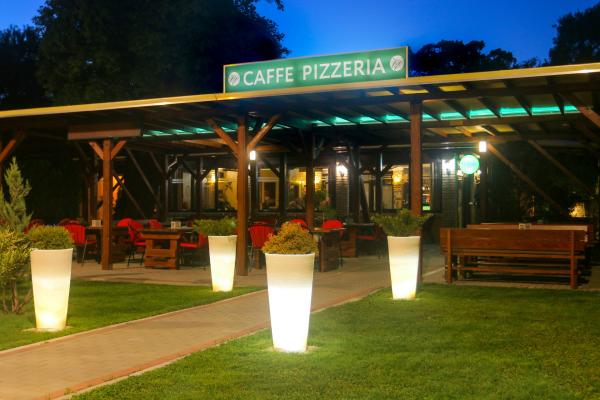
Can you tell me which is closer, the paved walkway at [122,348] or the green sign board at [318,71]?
the paved walkway at [122,348]

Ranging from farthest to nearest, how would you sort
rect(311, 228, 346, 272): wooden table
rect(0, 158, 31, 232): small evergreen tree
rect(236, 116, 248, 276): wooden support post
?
rect(311, 228, 346, 272): wooden table < rect(236, 116, 248, 276): wooden support post < rect(0, 158, 31, 232): small evergreen tree

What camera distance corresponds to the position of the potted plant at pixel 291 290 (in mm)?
5910

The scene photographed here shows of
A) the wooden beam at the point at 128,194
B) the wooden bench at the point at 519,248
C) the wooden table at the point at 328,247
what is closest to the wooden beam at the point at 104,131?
the wooden table at the point at 328,247

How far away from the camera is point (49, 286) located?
23.2ft

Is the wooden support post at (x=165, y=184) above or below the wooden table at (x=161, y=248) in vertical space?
above

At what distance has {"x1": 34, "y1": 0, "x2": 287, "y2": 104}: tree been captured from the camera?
2661 cm

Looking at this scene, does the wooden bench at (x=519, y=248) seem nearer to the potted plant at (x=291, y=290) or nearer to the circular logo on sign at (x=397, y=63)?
the circular logo on sign at (x=397, y=63)

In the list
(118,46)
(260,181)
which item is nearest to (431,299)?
(260,181)

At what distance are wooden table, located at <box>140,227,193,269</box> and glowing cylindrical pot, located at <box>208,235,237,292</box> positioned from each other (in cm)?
373

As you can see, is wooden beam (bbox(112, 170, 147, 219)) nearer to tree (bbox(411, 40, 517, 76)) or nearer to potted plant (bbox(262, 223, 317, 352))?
potted plant (bbox(262, 223, 317, 352))

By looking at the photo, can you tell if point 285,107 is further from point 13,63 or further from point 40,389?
point 13,63

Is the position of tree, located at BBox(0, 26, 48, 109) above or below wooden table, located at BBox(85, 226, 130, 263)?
above

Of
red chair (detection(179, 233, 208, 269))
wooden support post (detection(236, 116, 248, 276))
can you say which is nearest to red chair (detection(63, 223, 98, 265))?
red chair (detection(179, 233, 208, 269))

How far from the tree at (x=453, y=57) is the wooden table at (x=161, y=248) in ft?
107
